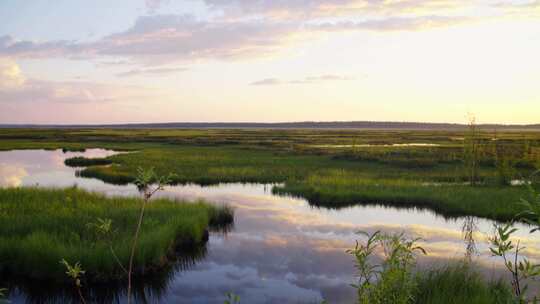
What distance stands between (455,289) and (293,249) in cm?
673

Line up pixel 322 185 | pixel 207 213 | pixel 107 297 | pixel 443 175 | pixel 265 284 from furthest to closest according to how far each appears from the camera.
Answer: pixel 443 175, pixel 322 185, pixel 207 213, pixel 265 284, pixel 107 297

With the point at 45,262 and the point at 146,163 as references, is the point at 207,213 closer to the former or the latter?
the point at 45,262

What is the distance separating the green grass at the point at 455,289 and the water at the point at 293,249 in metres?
1.57

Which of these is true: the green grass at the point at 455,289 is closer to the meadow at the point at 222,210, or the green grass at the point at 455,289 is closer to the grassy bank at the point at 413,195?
the meadow at the point at 222,210

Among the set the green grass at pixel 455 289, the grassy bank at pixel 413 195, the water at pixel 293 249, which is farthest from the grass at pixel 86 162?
the green grass at pixel 455 289

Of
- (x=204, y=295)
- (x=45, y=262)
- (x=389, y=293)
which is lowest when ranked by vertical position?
(x=204, y=295)

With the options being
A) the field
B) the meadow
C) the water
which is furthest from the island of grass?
the field

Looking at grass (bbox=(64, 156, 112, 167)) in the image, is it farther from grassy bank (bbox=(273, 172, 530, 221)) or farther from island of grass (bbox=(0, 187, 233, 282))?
grassy bank (bbox=(273, 172, 530, 221))

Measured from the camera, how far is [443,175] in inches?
1187

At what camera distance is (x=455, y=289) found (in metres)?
9.21

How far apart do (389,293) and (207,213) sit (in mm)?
12587

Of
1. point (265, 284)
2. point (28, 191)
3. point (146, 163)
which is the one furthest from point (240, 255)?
point (146, 163)

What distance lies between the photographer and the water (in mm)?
11516

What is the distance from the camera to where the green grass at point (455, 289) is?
27.3 feet
